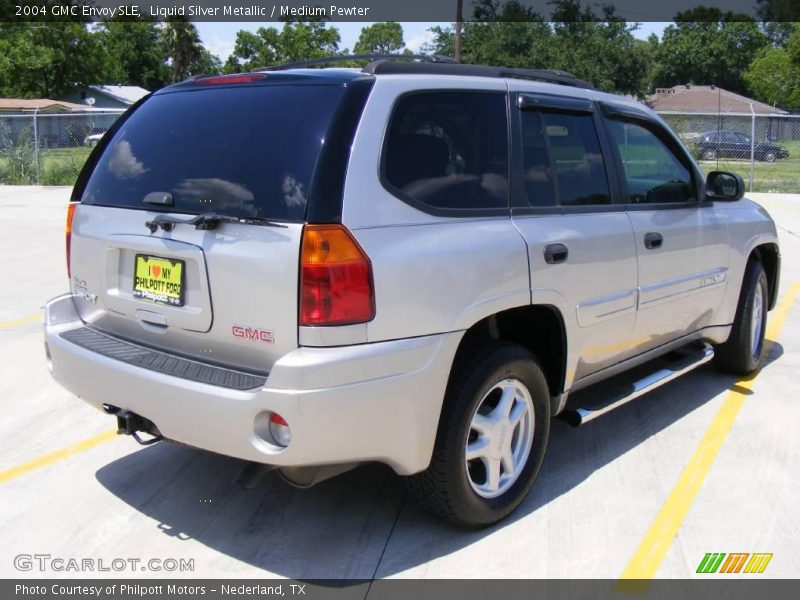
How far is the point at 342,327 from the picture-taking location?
9.50ft

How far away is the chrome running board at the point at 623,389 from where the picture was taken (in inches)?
158

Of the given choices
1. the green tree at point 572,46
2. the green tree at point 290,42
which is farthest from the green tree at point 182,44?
the green tree at point 572,46

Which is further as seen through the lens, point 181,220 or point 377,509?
point 377,509

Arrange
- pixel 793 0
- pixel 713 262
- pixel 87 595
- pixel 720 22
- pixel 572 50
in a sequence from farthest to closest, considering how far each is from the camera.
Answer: pixel 720 22, pixel 793 0, pixel 572 50, pixel 713 262, pixel 87 595

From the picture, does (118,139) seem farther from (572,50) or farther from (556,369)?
(572,50)

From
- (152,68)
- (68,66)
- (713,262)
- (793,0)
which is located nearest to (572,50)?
(793,0)

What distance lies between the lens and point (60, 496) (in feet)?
12.7

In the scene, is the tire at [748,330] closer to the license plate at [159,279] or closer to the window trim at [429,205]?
the window trim at [429,205]

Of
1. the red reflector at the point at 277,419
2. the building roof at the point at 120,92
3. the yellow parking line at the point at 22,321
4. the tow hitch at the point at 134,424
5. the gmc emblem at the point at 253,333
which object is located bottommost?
the yellow parking line at the point at 22,321

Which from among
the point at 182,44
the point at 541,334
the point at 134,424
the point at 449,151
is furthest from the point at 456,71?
the point at 182,44

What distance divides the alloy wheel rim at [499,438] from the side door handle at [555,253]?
1.83 ft

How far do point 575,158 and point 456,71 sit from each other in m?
0.84

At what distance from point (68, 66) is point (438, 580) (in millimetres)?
70518

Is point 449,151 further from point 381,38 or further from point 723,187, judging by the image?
point 381,38
